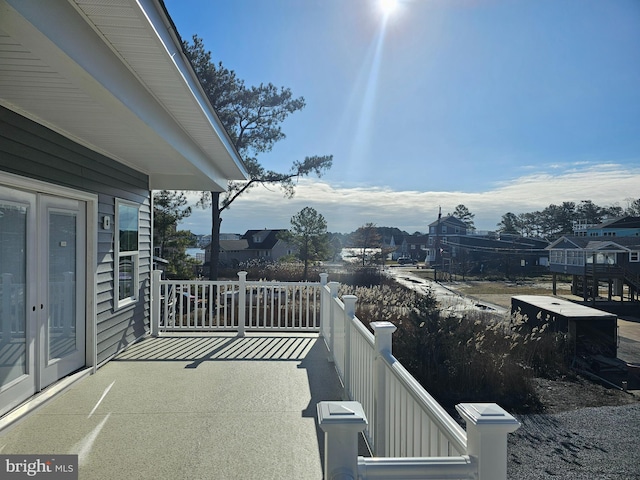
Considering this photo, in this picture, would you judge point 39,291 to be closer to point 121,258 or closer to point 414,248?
point 121,258

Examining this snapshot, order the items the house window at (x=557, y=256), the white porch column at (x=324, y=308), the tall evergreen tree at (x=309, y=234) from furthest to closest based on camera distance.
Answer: the house window at (x=557, y=256), the tall evergreen tree at (x=309, y=234), the white porch column at (x=324, y=308)

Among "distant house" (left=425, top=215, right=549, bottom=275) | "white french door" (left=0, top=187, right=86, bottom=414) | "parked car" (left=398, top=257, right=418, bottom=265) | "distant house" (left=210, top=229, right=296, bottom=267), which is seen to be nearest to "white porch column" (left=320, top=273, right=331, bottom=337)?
"white french door" (left=0, top=187, right=86, bottom=414)

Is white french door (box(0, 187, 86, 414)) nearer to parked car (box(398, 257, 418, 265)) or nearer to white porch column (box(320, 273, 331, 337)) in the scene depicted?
white porch column (box(320, 273, 331, 337))

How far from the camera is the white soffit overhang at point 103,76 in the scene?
71.8 inches

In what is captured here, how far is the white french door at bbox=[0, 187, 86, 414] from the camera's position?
3133mm

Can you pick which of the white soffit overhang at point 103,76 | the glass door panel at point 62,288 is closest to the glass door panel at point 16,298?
the glass door panel at point 62,288

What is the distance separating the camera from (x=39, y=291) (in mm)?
3512

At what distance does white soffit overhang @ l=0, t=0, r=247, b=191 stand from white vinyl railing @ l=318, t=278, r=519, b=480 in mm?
1974

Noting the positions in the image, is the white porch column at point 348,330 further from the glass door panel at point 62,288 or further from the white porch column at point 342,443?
the glass door panel at point 62,288

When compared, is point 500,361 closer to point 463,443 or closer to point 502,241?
point 463,443

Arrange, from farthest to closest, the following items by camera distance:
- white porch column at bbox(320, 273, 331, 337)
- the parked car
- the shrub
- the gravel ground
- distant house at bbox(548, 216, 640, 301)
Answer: the parked car
distant house at bbox(548, 216, 640, 301)
the shrub
white porch column at bbox(320, 273, 331, 337)
the gravel ground

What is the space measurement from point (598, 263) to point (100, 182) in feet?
95.4

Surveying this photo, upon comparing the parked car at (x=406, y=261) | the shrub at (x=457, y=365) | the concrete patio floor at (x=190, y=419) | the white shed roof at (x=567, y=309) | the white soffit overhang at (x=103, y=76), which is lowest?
the parked car at (x=406, y=261)

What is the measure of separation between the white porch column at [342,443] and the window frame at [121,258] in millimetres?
4636
